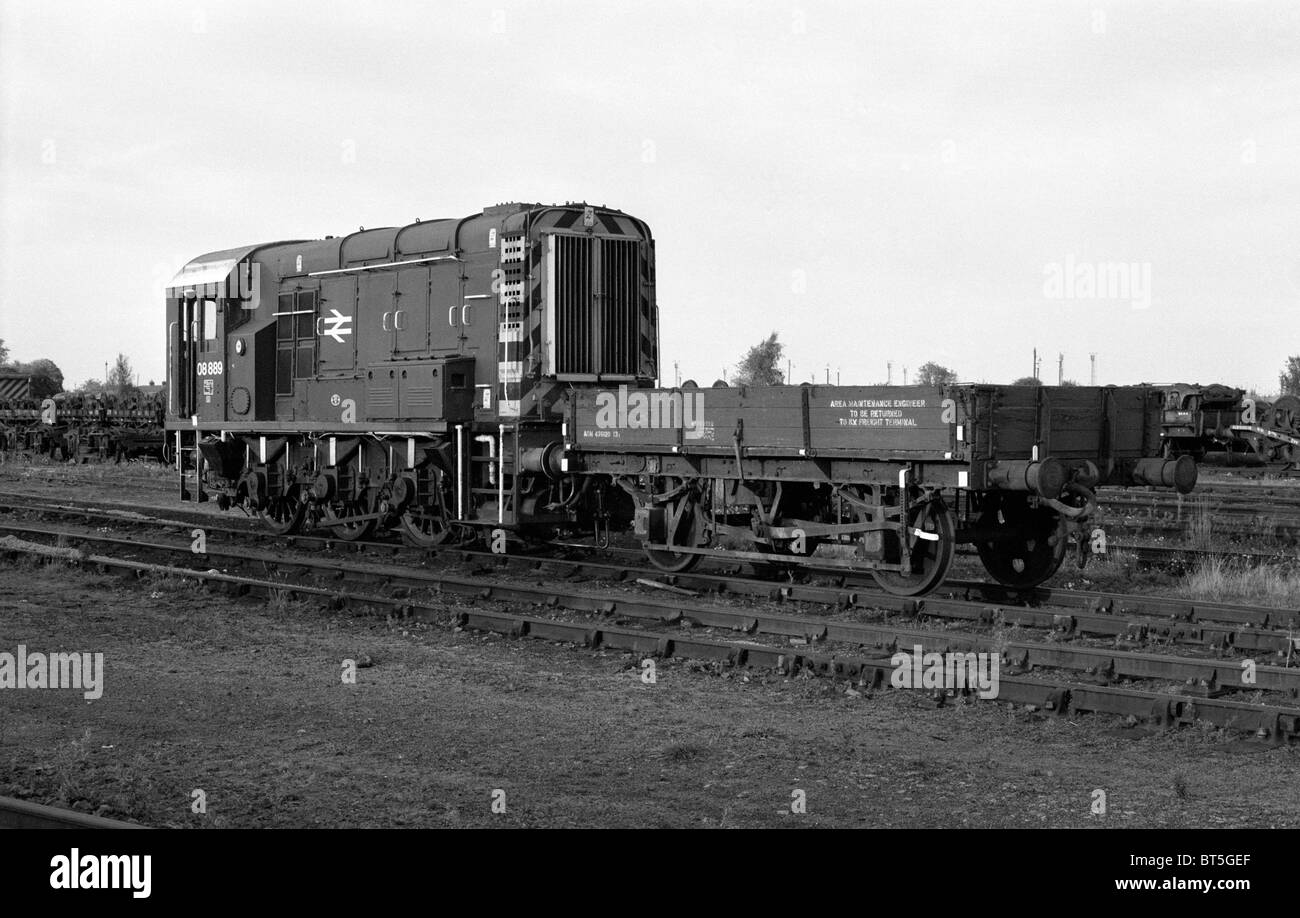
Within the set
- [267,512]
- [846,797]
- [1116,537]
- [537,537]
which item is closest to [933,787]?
[846,797]

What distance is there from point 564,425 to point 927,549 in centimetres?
538

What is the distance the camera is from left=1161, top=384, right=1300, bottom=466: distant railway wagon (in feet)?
96.3

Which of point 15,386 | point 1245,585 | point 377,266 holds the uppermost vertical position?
point 377,266

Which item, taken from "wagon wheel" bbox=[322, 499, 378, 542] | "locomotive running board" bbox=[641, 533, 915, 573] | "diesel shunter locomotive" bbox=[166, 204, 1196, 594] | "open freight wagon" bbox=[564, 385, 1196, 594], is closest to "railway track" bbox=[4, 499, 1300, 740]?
"locomotive running board" bbox=[641, 533, 915, 573]

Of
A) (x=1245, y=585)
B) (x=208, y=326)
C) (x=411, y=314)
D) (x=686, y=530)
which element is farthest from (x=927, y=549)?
(x=208, y=326)

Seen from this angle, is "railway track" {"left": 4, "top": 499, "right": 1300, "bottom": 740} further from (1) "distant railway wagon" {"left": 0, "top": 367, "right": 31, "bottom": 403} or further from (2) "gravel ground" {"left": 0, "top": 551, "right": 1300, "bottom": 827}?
(1) "distant railway wagon" {"left": 0, "top": 367, "right": 31, "bottom": 403}

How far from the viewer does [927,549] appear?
13727mm

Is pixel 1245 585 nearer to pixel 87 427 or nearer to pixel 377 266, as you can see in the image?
pixel 377 266

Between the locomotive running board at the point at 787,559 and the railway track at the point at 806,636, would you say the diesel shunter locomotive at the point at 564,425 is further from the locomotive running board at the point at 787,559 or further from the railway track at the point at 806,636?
the railway track at the point at 806,636

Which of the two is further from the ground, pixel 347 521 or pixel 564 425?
pixel 564 425

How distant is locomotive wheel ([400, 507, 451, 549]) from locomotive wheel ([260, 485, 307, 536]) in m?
2.36

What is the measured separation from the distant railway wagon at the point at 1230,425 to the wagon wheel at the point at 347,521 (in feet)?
58.2
